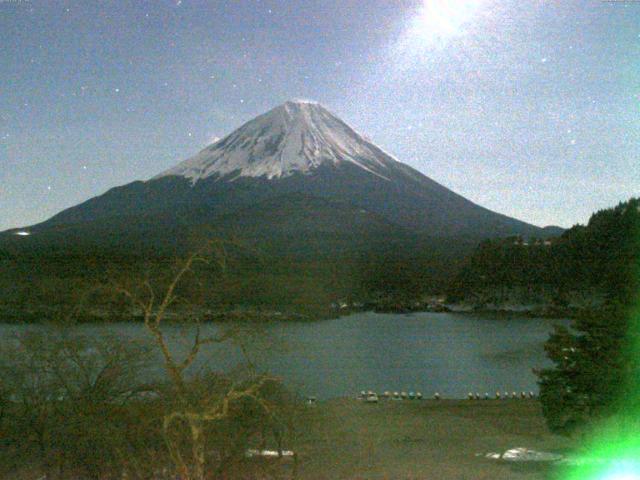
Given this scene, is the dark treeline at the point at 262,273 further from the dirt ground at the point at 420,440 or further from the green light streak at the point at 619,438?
the green light streak at the point at 619,438

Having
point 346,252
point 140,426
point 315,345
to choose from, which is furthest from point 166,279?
point 346,252

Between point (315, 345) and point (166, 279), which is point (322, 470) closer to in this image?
point (166, 279)

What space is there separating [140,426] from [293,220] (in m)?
38.3

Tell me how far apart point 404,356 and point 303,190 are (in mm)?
35951

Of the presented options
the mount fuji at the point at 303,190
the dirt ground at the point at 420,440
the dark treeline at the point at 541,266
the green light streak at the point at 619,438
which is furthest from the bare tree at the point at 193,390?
the dark treeline at the point at 541,266

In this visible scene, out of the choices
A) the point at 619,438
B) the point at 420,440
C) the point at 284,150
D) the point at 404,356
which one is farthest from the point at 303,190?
the point at 619,438

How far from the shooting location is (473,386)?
20.0 metres

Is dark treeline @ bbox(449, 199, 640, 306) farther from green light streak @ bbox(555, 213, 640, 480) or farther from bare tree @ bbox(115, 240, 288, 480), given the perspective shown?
bare tree @ bbox(115, 240, 288, 480)

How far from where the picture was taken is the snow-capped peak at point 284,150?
6775 cm

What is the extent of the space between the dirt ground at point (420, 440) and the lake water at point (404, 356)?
120 centimetres

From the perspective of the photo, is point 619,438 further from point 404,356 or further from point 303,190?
point 303,190

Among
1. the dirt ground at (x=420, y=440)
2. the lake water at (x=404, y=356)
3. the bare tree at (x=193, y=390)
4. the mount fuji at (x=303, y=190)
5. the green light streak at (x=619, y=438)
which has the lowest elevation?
the lake water at (x=404, y=356)

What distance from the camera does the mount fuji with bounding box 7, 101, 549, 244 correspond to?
46500 millimetres

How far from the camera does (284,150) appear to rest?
73.1 metres
